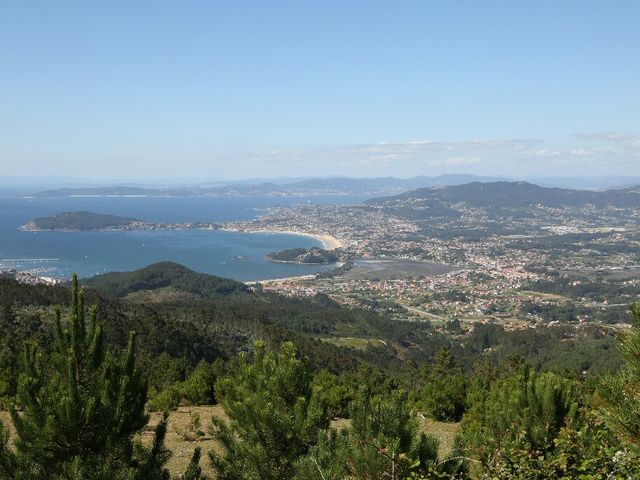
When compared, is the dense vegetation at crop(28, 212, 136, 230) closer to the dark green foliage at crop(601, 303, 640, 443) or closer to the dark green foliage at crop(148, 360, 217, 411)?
the dark green foliage at crop(148, 360, 217, 411)

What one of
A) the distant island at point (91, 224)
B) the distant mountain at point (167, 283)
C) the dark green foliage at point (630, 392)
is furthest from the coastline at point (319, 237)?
the dark green foliage at point (630, 392)

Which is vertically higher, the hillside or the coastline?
the hillside

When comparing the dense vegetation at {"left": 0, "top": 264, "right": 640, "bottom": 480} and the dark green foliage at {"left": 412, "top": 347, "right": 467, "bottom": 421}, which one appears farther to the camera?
the dark green foliage at {"left": 412, "top": 347, "right": 467, "bottom": 421}

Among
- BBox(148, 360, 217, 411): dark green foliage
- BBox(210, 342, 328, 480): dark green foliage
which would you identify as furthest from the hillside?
BBox(210, 342, 328, 480): dark green foliage

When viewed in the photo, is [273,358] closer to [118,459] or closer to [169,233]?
[118,459]

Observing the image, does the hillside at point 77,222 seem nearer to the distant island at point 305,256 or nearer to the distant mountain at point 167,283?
the distant island at point 305,256

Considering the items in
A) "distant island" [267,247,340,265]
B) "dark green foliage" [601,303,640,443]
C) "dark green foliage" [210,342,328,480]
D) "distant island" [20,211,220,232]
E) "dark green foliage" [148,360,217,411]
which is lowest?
"distant island" [267,247,340,265]

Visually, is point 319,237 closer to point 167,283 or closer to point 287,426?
point 167,283
